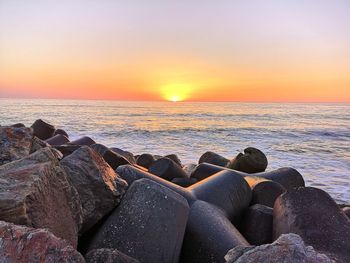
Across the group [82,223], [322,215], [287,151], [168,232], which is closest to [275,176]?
[322,215]

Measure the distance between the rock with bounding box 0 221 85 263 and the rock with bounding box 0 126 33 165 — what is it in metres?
1.96

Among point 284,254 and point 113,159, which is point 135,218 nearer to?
point 284,254

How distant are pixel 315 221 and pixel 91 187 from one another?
6.32ft

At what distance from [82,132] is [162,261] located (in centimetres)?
1756

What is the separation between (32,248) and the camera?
154cm

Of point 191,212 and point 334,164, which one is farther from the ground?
point 191,212

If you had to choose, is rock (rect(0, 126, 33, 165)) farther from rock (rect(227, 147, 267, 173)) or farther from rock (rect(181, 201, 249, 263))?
rock (rect(227, 147, 267, 173))

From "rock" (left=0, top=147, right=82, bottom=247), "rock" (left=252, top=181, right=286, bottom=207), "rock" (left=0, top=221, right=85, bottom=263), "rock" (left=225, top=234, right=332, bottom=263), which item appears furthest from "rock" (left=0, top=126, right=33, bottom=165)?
"rock" (left=252, top=181, right=286, bottom=207)

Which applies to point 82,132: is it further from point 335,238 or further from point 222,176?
point 335,238

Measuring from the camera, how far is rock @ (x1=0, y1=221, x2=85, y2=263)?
4.98 feet

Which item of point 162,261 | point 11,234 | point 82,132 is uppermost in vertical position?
point 11,234

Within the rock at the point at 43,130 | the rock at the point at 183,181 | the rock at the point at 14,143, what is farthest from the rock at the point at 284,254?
the rock at the point at 43,130

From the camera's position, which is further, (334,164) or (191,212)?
(334,164)

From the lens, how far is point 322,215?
308cm
